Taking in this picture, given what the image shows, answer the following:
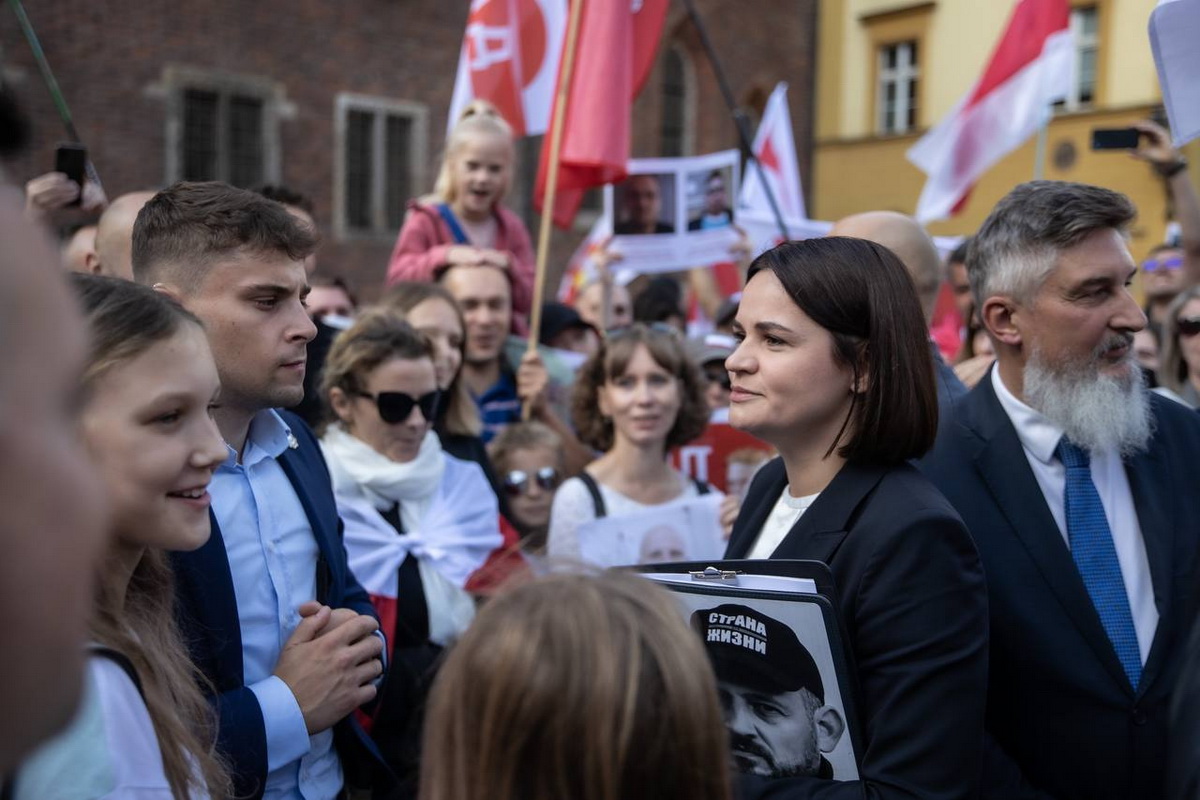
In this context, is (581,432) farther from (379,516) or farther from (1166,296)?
(1166,296)

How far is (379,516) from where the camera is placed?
11.2 feet

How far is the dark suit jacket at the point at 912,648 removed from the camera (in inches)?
74.2

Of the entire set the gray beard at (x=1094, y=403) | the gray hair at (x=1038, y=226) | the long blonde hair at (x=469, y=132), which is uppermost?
the long blonde hair at (x=469, y=132)

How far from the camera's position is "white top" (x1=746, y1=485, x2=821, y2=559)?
2.31m

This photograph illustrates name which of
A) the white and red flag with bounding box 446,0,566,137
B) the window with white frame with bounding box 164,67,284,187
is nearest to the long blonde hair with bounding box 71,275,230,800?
the white and red flag with bounding box 446,0,566,137

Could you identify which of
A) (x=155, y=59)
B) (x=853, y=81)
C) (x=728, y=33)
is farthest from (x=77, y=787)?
(x=853, y=81)

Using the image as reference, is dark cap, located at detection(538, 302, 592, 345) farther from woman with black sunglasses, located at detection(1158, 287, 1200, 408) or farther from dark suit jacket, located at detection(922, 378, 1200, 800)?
dark suit jacket, located at detection(922, 378, 1200, 800)

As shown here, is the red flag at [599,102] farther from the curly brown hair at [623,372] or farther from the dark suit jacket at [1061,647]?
the dark suit jacket at [1061,647]

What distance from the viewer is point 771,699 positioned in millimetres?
1959

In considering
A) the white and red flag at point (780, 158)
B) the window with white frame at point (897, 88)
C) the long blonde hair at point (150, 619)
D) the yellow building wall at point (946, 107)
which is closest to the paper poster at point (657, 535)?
the long blonde hair at point (150, 619)

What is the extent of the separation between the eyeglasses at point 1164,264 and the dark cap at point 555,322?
3.28 metres

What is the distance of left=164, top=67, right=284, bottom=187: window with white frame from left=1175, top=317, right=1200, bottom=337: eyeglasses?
12418 mm

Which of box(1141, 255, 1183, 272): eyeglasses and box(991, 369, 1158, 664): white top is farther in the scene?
box(1141, 255, 1183, 272): eyeglasses

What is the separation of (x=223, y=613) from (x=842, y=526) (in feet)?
3.82
